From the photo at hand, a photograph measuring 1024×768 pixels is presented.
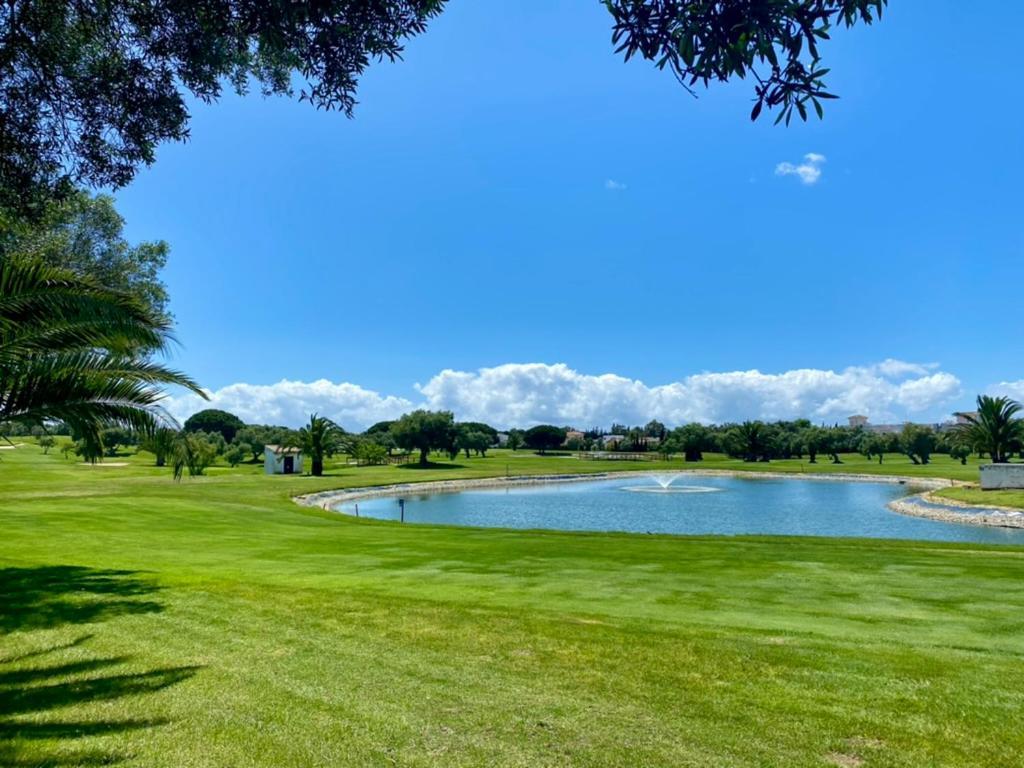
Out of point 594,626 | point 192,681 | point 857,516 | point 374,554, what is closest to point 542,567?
point 374,554

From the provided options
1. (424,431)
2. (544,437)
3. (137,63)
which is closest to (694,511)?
(137,63)

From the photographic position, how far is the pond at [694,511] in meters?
31.2

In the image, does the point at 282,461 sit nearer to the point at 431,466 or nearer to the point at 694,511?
the point at 431,466

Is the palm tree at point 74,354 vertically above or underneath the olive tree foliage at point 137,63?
underneath

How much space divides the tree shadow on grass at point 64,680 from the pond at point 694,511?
830 inches

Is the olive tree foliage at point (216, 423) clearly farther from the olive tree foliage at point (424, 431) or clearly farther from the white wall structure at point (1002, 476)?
the white wall structure at point (1002, 476)

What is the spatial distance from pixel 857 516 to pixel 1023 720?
122 ft

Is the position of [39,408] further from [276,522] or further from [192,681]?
[276,522]

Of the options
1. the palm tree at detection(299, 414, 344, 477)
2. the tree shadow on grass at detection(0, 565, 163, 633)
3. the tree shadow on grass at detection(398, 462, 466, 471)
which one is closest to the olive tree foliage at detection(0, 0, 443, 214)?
the tree shadow on grass at detection(0, 565, 163, 633)

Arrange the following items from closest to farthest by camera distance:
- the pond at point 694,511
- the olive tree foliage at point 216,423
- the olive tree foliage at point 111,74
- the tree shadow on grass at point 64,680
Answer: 1. the tree shadow on grass at point 64,680
2. the olive tree foliage at point 111,74
3. the pond at point 694,511
4. the olive tree foliage at point 216,423

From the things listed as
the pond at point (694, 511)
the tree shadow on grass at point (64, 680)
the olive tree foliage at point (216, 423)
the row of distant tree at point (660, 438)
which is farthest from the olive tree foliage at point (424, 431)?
the tree shadow on grass at point (64, 680)

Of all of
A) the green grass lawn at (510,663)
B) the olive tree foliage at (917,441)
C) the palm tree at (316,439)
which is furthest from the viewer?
the olive tree foliage at (917,441)

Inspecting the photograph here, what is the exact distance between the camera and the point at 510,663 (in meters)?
6.12

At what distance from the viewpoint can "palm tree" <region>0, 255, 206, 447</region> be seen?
8.00 metres
